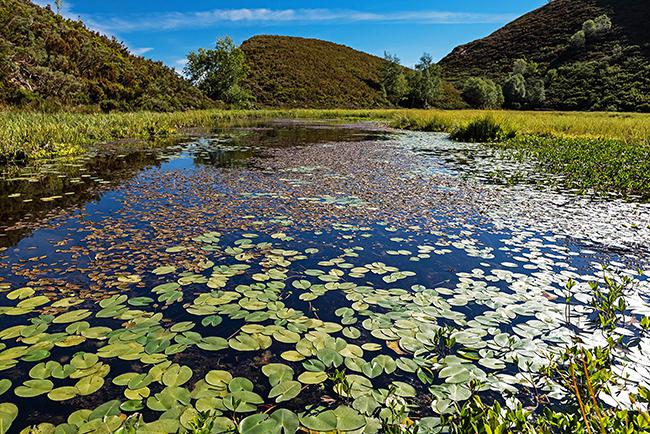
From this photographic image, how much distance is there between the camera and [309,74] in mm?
56250

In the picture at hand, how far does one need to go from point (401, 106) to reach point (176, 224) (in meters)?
55.7

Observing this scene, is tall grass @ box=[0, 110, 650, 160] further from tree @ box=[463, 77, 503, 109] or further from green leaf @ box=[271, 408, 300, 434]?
tree @ box=[463, 77, 503, 109]

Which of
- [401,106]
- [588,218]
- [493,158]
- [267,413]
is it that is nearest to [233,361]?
[267,413]

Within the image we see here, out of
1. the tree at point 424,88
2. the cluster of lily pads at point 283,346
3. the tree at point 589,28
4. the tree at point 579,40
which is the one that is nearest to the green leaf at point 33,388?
the cluster of lily pads at point 283,346

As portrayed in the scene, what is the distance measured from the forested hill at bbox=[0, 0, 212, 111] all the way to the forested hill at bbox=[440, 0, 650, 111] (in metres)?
46.9

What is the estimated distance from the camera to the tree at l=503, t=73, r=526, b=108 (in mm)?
53438

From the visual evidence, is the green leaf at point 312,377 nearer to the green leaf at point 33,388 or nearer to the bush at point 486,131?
the green leaf at point 33,388

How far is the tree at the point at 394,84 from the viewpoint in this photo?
56594 mm

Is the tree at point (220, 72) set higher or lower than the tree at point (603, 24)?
lower

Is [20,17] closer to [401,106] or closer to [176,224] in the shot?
[176,224]

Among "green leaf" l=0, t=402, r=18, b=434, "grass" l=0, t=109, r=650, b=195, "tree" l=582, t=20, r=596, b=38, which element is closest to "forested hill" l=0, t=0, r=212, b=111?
"grass" l=0, t=109, r=650, b=195

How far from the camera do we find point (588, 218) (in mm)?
5211

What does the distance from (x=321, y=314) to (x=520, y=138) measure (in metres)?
16.1

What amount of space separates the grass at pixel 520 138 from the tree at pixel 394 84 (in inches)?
1412
